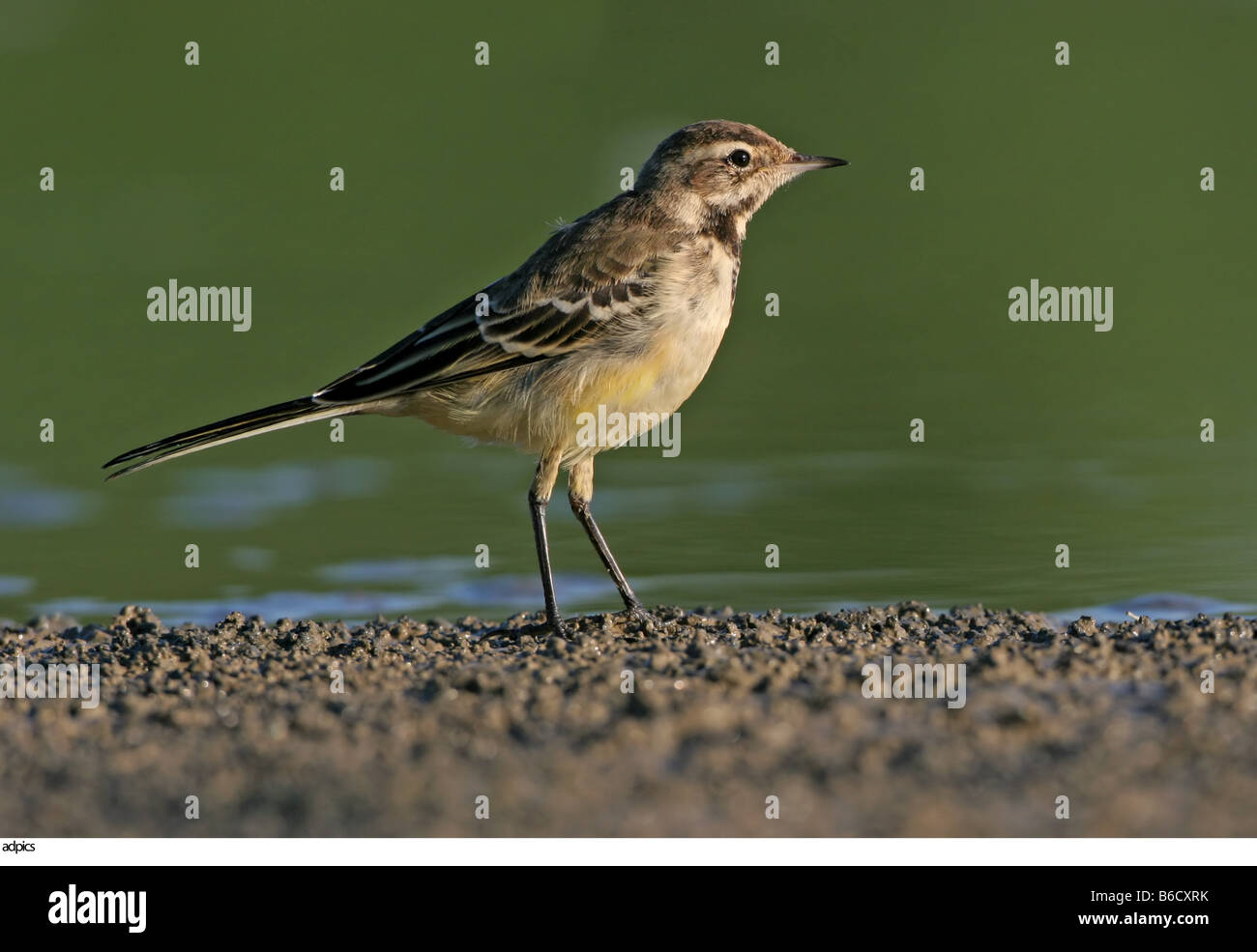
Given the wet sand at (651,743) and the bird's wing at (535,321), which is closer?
the wet sand at (651,743)

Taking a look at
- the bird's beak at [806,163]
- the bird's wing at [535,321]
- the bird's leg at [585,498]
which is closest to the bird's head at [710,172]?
the bird's beak at [806,163]

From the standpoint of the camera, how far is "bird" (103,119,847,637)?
30.8ft

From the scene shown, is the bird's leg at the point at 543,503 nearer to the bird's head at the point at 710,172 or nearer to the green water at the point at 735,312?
the green water at the point at 735,312

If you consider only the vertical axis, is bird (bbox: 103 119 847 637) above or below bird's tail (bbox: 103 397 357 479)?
above

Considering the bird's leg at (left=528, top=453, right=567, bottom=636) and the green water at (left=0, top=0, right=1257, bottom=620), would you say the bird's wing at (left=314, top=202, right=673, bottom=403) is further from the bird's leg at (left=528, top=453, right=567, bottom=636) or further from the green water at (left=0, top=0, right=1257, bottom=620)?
the green water at (left=0, top=0, right=1257, bottom=620)

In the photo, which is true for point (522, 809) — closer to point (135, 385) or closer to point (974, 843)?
point (974, 843)

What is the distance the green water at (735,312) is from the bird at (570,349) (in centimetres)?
151

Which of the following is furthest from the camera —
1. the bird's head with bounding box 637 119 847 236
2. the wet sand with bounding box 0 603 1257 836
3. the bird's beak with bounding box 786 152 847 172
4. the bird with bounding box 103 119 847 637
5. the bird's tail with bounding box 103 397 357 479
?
the bird's beak with bounding box 786 152 847 172

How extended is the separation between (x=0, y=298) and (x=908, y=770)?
554 inches

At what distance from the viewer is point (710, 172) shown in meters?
10.0

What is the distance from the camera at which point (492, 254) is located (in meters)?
17.7

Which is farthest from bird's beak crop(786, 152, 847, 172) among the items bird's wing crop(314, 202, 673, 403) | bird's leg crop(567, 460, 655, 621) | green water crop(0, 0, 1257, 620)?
green water crop(0, 0, 1257, 620)

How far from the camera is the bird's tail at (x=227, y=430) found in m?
9.07

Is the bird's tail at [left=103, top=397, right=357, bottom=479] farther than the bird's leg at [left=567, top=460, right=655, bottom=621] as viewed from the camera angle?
No
